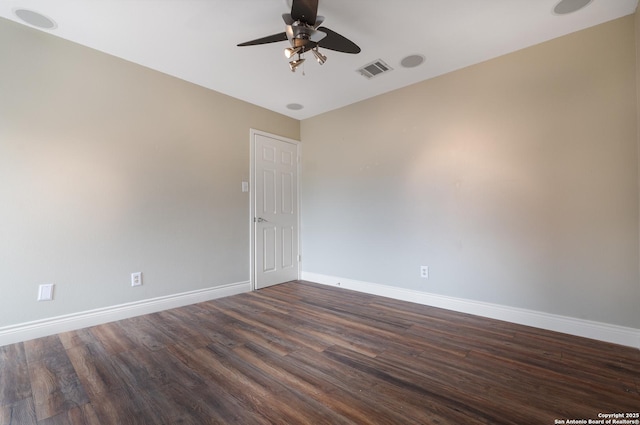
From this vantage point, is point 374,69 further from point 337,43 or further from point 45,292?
point 45,292

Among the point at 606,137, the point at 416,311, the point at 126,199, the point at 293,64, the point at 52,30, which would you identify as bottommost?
the point at 416,311

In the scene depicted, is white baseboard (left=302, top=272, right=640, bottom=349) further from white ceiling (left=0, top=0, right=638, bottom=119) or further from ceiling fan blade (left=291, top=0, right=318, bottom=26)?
ceiling fan blade (left=291, top=0, right=318, bottom=26)

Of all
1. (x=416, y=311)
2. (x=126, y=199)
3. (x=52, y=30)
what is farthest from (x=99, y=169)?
(x=416, y=311)

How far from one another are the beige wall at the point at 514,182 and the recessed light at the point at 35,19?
10.5ft

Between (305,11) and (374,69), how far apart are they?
4.70 feet

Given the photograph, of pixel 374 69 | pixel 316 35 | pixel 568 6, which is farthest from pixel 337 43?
pixel 568 6

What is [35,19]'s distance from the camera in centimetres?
223

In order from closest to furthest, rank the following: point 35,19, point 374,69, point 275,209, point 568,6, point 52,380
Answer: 1. point 52,380
2. point 568,6
3. point 35,19
4. point 374,69
5. point 275,209

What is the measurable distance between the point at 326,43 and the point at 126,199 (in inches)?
A: 95.7

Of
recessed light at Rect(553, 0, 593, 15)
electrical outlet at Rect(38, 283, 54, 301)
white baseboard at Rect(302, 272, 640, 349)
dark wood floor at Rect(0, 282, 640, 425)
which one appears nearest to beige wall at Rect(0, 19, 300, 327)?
electrical outlet at Rect(38, 283, 54, 301)

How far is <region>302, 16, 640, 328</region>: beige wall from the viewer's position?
224 cm

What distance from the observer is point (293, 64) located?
2.08 metres

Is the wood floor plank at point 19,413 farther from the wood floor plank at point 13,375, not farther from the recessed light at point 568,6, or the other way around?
the recessed light at point 568,6

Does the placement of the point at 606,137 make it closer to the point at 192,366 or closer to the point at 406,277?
the point at 406,277
